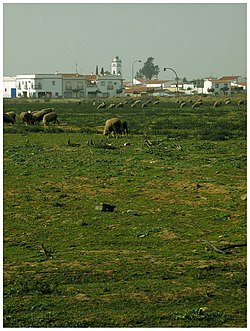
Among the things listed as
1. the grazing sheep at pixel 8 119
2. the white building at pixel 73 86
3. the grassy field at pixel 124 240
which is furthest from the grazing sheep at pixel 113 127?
the white building at pixel 73 86

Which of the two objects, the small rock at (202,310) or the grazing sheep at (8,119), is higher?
the grazing sheep at (8,119)

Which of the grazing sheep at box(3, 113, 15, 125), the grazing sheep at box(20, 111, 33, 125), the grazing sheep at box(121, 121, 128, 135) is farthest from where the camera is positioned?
the grazing sheep at box(20, 111, 33, 125)

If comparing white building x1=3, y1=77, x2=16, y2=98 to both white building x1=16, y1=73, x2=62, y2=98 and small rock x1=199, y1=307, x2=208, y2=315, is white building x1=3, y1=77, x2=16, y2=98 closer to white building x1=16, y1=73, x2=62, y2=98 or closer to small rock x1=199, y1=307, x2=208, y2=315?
white building x1=16, y1=73, x2=62, y2=98

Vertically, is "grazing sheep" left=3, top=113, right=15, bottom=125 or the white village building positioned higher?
the white village building

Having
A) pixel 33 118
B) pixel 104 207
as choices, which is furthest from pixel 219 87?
pixel 104 207

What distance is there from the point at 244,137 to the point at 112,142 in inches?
254

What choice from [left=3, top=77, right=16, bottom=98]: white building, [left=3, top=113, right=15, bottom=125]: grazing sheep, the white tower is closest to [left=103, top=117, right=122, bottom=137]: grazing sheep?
[left=3, top=113, right=15, bottom=125]: grazing sheep

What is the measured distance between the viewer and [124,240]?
11.4m

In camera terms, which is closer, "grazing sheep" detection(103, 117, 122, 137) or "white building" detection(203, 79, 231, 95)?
"grazing sheep" detection(103, 117, 122, 137)

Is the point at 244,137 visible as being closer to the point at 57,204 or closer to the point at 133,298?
the point at 57,204

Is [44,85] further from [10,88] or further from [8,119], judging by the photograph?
[8,119]

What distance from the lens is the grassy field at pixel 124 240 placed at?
806cm

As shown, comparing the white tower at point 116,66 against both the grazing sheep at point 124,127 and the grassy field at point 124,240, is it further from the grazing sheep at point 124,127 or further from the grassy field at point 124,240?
the grassy field at point 124,240

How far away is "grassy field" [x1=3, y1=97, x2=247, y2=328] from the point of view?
806 cm
